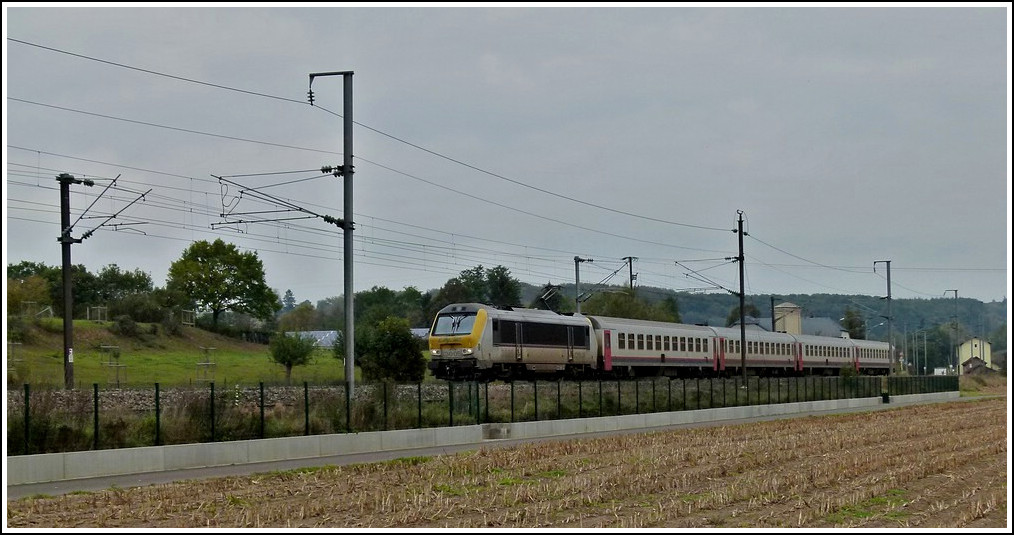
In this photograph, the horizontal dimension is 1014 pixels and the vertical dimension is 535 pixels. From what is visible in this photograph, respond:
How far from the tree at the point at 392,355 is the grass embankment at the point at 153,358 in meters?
2.44

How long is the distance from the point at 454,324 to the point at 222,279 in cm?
6456

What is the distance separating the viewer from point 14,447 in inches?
952

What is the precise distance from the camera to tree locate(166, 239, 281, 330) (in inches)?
4161

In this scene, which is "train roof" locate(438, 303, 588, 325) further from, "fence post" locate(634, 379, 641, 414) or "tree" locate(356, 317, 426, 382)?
"tree" locate(356, 317, 426, 382)

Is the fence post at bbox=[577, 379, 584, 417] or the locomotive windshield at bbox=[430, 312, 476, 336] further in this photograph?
the locomotive windshield at bbox=[430, 312, 476, 336]

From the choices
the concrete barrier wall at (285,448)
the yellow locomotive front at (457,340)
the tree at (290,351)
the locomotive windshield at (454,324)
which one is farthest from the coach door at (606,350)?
the tree at (290,351)

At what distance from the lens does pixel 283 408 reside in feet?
103

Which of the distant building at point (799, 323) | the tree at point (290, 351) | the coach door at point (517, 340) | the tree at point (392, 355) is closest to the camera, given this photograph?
the coach door at point (517, 340)

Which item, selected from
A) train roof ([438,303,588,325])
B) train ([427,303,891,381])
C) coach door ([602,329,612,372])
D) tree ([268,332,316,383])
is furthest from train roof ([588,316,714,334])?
tree ([268,332,316,383])

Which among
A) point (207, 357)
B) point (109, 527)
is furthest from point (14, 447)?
point (207, 357)

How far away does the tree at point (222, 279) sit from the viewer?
347 ft

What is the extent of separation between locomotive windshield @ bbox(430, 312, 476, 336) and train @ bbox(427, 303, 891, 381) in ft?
0.12

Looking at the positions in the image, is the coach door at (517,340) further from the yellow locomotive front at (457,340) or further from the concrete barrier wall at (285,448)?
the concrete barrier wall at (285,448)

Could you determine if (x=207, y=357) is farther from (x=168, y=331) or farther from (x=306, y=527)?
(x=306, y=527)
